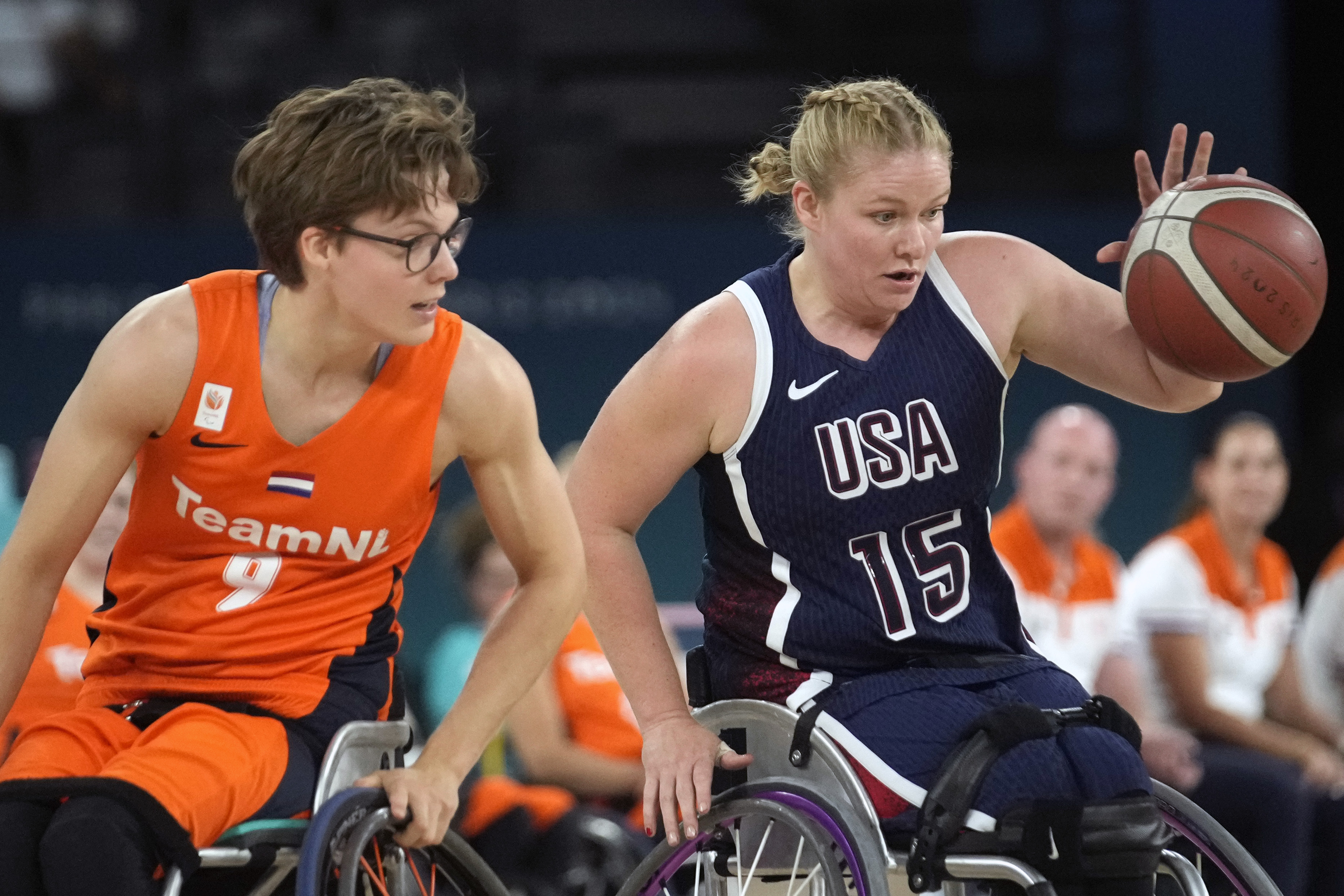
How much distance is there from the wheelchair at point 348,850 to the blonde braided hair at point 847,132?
99cm

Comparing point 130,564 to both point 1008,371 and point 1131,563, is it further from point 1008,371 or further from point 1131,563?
point 1131,563

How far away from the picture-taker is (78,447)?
219 centimetres

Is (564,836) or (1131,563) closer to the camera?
(564,836)

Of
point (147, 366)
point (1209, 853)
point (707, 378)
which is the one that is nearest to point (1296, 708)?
point (1209, 853)

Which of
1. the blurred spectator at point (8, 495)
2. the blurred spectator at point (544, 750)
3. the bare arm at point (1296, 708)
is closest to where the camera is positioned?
the blurred spectator at point (544, 750)

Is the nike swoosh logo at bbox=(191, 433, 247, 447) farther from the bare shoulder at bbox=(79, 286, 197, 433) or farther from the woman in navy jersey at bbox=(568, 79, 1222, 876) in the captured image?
the woman in navy jersey at bbox=(568, 79, 1222, 876)

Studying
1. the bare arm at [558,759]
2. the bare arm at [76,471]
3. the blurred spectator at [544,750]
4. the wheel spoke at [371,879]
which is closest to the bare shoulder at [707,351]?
the bare arm at [76,471]

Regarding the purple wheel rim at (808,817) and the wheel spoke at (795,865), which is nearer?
the purple wheel rim at (808,817)

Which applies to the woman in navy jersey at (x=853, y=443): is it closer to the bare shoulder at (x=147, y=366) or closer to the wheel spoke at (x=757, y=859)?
the wheel spoke at (x=757, y=859)

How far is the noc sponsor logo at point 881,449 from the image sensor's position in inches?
92.4

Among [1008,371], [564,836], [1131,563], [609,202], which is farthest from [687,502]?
[1008,371]

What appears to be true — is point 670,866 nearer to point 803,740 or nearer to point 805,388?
point 803,740

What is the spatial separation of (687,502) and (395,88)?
3967 mm

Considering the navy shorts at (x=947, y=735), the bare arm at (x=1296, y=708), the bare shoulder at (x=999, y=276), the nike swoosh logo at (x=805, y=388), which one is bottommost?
the bare arm at (x=1296, y=708)
